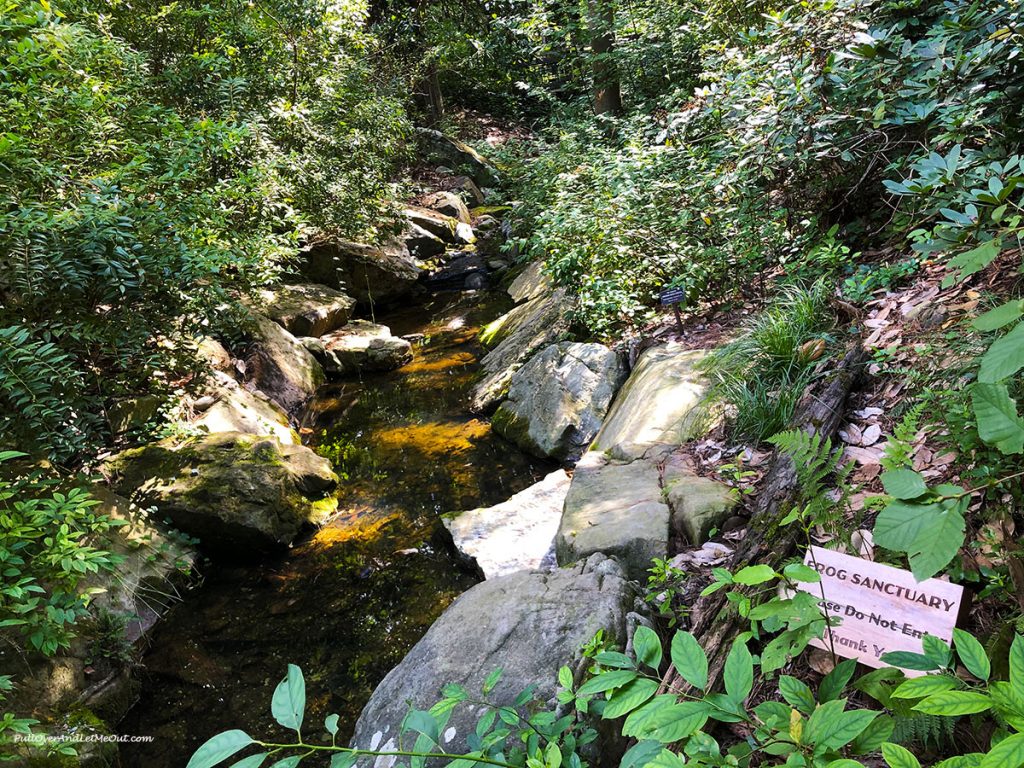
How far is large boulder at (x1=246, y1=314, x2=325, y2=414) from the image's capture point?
21.3ft

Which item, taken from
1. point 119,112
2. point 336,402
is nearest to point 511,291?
point 336,402

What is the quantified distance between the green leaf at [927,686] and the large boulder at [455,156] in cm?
1479

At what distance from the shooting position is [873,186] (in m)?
4.01

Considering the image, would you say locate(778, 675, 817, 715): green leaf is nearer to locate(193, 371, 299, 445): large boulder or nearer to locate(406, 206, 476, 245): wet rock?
locate(193, 371, 299, 445): large boulder

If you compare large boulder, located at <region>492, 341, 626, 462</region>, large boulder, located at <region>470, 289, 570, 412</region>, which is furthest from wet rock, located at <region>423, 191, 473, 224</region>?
large boulder, located at <region>492, 341, 626, 462</region>

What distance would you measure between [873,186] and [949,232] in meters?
2.97

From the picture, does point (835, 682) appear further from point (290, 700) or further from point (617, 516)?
point (617, 516)

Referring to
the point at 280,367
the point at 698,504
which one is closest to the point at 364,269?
the point at 280,367

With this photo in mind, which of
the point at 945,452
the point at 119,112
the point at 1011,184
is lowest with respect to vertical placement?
the point at 945,452

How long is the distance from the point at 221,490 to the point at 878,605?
4.30 metres

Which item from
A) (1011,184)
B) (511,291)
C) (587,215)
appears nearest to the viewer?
(1011,184)

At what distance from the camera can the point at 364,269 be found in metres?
9.53

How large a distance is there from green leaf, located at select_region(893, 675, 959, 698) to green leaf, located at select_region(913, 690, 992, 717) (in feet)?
0.12

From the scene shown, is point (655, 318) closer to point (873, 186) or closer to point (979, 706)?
point (873, 186)
